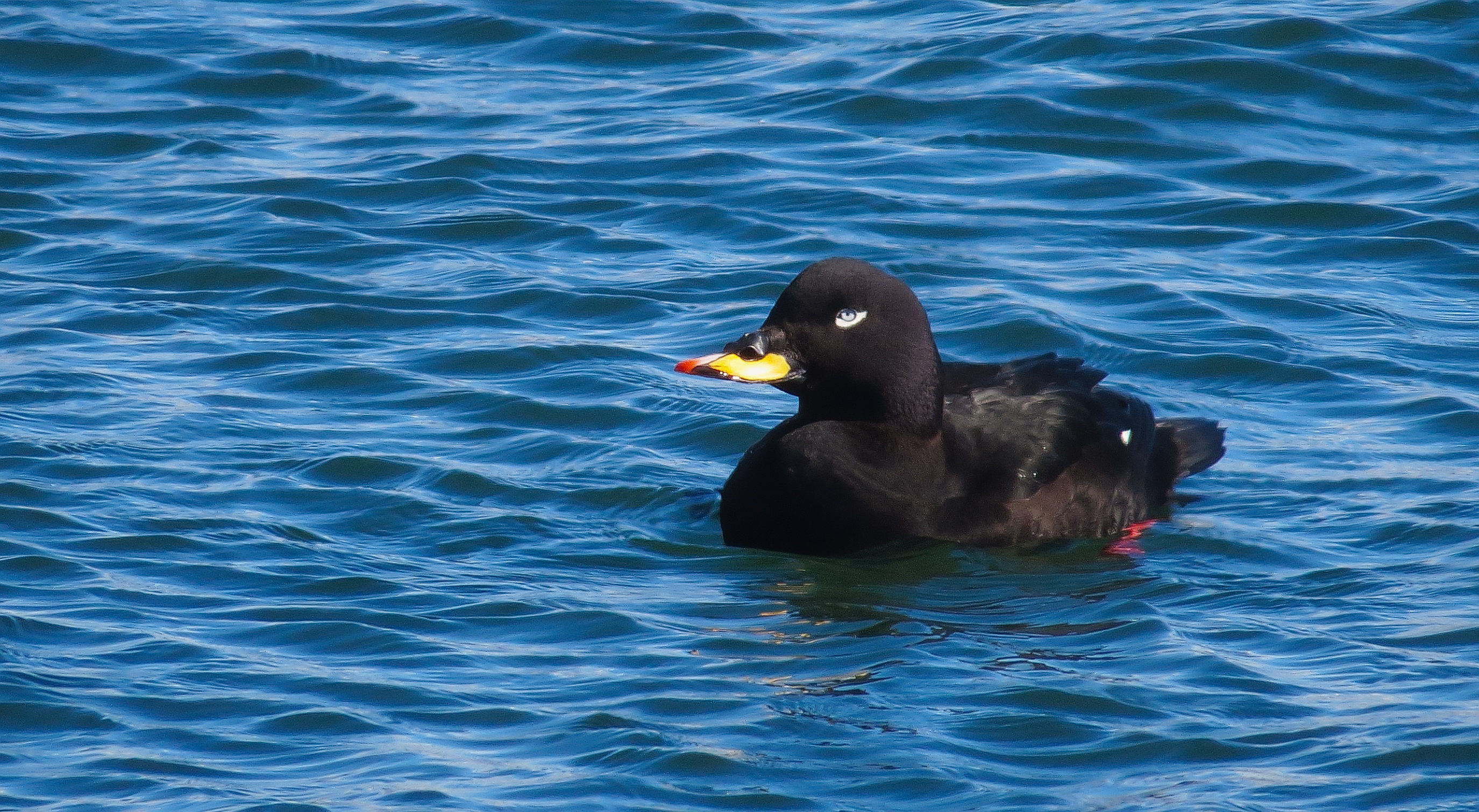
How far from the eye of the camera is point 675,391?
27.6ft

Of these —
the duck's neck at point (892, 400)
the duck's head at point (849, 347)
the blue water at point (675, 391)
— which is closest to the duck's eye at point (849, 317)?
the duck's head at point (849, 347)

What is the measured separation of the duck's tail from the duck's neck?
101 cm

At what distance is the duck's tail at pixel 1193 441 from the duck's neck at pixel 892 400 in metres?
1.01

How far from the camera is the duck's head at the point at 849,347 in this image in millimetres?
6875

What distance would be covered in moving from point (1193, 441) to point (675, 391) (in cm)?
208

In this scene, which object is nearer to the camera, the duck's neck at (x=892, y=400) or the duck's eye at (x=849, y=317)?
the duck's eye at (x=849, y=317)

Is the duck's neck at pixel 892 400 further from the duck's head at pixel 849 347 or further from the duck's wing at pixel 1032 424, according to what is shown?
the duck's wing at pixel 1032 424

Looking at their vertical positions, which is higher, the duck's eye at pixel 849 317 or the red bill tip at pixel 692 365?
the duck's eye at pixel 849 317

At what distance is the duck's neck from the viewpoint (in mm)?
6977

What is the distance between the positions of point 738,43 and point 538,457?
5559mm

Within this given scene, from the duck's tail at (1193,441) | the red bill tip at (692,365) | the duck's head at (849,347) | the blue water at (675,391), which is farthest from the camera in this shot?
the duck's tail at (1193,441)

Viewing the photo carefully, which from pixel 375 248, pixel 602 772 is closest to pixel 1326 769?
pixel 602 772

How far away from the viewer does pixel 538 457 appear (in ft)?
25.6

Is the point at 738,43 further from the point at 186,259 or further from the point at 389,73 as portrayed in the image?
the point at 186,259
